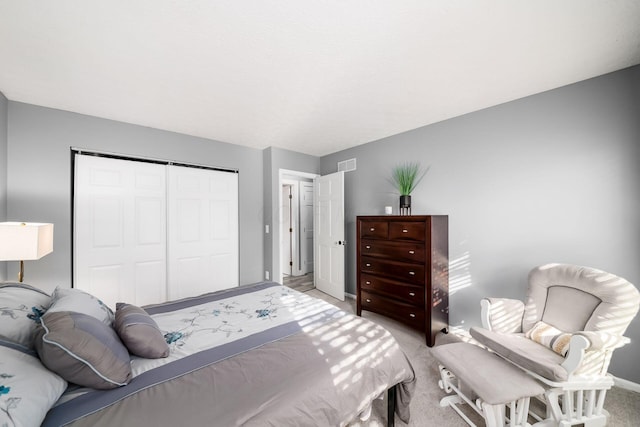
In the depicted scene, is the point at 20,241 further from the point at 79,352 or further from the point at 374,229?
the point at 374,229

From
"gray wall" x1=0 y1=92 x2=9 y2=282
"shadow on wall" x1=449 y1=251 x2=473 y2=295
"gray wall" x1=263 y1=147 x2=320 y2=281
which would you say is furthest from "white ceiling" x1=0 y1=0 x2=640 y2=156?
"shadow on wall" x1=449 y1=251 x2=473 y2=295

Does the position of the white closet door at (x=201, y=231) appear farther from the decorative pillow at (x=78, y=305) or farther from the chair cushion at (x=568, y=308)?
the chair cushion at (x=568, y=308)

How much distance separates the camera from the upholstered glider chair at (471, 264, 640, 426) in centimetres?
135

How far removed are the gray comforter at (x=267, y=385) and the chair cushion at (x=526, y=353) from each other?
0.64 meters

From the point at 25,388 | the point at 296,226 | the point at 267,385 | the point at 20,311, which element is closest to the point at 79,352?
the point at 25,388

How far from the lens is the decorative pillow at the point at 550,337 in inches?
59.0

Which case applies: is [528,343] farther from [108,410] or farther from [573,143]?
[108,410]

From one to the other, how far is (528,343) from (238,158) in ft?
12.8

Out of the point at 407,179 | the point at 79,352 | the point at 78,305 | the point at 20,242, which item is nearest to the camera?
the point at 79,352

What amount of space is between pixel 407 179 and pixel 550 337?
1.96m

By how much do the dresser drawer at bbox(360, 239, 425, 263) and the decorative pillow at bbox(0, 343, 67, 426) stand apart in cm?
269

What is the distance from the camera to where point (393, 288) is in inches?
109

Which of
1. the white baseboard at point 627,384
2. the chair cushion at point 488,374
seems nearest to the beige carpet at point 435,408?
the white baseboard at point 627,384

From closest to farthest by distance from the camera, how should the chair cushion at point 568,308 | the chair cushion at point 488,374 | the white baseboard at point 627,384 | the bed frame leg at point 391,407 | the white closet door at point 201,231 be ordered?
the chair cushion at point 488,374, the bed frame leg at point 391,407, the chair cushion at point 568,308, the white baseboard at point 627,384, the white closet door at point 201,231
